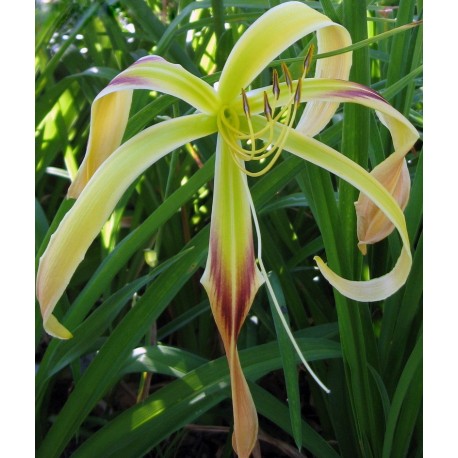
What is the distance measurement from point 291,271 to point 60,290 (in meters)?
0.34

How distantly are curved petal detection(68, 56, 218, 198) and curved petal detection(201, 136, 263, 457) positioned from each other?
4 centimetres

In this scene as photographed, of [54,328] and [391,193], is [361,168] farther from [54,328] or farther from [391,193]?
[54,328]

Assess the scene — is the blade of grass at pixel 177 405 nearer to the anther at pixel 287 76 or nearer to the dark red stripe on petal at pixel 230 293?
the dark red stripe on petal at pixel 230 293

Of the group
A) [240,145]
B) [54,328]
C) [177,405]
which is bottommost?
[177,405]

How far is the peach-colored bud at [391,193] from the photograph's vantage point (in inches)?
20.3

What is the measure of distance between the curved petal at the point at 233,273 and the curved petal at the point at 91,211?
0.17 ft

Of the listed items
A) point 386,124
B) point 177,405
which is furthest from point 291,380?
point 386,124

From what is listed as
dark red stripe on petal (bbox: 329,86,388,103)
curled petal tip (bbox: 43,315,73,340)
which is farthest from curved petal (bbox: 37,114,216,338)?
dark red stripe on petal (bbox: 329,86,388,103)

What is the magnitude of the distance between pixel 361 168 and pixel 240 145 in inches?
3.5

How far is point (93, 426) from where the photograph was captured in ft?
2.54

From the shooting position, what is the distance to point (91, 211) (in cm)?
45

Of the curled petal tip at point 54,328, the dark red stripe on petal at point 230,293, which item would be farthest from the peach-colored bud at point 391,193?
the curled petal tip at point 54,328

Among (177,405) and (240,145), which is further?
(177,405)
